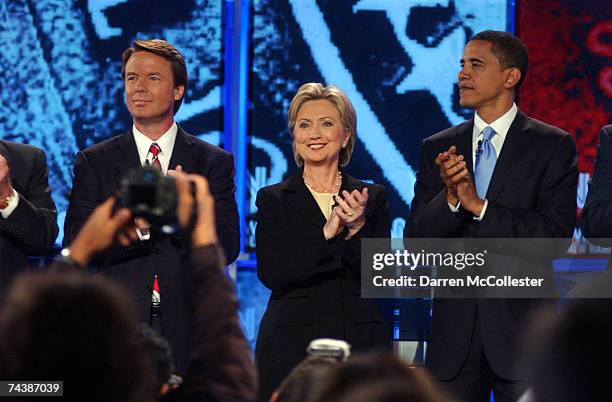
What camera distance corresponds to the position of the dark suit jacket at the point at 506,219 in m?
3.71

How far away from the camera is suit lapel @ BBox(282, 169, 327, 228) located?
3.85 meters

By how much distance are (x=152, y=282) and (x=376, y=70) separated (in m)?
2.22

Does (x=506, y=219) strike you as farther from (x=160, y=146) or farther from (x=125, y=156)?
(x=125, y=156)

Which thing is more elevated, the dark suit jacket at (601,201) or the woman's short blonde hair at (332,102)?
the woman's short blonde hair at (332,102)

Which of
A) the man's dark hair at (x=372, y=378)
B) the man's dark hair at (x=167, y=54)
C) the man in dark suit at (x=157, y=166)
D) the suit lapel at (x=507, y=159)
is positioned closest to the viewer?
the man's dark hair at (x=372, y=378)

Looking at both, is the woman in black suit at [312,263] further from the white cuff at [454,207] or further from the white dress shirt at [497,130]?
the white dress shirt at [497,130]

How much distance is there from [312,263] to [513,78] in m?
1.18

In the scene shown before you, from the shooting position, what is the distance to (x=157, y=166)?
3.79m

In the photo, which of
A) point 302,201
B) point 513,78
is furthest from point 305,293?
point 513,78

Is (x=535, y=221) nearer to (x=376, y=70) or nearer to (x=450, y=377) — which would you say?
(x=450, y=377)

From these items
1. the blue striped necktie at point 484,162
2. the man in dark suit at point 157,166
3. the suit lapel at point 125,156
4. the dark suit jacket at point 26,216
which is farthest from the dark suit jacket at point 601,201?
the dark suit jacket at point 26,216

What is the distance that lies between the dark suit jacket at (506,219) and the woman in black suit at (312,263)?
0.22m

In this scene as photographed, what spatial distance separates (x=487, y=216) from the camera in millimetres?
3693

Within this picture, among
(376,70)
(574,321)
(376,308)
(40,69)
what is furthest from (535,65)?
(574,321)
